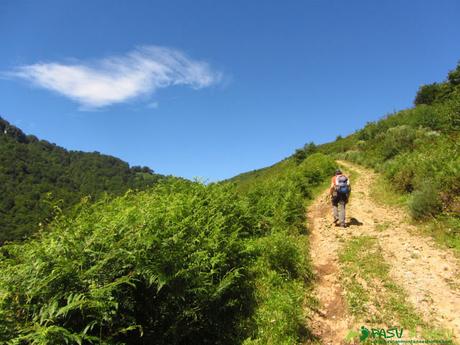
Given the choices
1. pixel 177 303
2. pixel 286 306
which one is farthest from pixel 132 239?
pixel 286 306

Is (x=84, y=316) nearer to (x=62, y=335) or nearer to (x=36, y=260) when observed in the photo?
(x=62, y=335)

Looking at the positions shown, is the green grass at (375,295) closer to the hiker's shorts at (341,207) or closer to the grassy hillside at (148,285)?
the grassy hillside at (148,285)

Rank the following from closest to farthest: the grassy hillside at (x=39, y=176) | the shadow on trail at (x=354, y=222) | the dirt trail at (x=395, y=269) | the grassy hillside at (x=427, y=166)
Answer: the dirt trail at (x=395, y=269)
the grassy hillside at (x=427, y=166)
the shadow on trail at (x=354, y=222)
the grassy hillside at (x=39, y=176)

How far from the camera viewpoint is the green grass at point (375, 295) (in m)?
5.55

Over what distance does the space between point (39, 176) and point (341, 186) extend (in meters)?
132

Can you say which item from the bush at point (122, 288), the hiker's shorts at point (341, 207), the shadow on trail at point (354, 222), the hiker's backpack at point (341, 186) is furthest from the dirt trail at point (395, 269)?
the bush at point (122, 288)

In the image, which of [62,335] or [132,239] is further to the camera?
[132,239]

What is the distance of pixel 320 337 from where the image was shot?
18.4 feet

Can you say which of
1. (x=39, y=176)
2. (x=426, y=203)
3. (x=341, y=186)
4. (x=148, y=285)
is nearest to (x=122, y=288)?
(x=148, y=285)

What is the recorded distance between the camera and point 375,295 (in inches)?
259

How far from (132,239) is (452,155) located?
12.7m

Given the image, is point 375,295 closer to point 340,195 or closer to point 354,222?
point 340,195

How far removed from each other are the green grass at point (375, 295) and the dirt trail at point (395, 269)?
0.16 metres

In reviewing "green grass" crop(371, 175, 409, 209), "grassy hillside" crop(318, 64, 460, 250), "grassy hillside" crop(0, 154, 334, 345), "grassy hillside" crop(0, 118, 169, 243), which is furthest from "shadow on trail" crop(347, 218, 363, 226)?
"grassy hillside" crop(0, 118, 169, 243)
